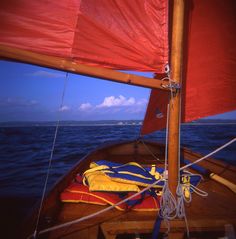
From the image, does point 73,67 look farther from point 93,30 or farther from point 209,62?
point 209,62

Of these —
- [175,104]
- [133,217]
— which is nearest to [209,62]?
[175,104]

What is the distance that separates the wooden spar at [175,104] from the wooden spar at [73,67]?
0.61ft

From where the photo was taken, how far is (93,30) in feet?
5.85

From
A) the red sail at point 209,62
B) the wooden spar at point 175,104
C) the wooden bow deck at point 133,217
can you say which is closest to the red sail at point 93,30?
the wooden spar at point 175,104

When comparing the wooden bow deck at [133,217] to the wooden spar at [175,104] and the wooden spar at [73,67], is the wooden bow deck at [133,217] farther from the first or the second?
the wooden spar at [73,67]

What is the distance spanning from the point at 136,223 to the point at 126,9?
6.52 feet

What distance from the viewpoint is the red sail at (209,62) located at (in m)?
2.54

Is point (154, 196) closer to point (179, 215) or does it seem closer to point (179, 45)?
point (179, 215)

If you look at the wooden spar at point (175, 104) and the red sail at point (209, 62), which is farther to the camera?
the red sail at point (209, 62)

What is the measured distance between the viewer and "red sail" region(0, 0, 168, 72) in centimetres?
158

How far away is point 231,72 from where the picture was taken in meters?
2.60

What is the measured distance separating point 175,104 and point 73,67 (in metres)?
0.99

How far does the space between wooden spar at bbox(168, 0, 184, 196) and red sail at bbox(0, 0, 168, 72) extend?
0.12 m

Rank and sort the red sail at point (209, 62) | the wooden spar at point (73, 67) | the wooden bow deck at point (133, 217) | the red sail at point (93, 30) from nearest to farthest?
the wooden spar at point (73, 67)
the red sail at point (93, 30)
the wooden bow deck at point (133, 217)
the red sail at point (209, 62)
